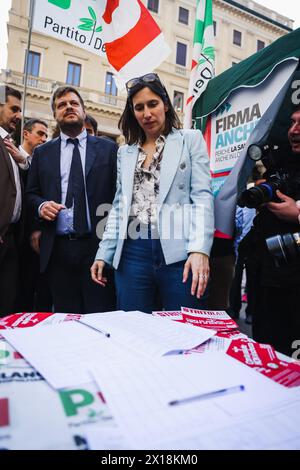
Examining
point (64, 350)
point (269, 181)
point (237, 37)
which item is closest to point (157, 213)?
point (269, 181)

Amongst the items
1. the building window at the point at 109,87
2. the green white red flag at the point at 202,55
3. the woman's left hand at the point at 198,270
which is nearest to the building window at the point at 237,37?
the building window at the point at 109,87

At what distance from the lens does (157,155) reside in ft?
4.71

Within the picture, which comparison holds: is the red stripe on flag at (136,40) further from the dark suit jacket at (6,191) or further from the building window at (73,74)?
the building window at (73,74)

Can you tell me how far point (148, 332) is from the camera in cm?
77

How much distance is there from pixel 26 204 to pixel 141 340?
4.95 ft

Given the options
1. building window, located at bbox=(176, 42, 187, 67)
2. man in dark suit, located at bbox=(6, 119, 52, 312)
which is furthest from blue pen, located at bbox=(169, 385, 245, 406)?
building window, located at bbox=(176, 42, 187, 67)

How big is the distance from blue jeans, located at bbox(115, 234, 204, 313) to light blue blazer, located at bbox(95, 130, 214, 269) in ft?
0.15

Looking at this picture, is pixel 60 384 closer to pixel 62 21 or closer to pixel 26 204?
pixel 26 204

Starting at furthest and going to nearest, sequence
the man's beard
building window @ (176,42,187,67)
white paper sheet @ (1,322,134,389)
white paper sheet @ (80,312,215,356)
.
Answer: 1. building window @ (176,42,187,67)
2. the man's beard
3. white paper sheet @ (80,312,215,356)
4. white paper sheet @ (1,322,134,389)

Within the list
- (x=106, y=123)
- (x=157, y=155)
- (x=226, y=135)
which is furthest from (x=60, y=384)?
(x=106, y=123)

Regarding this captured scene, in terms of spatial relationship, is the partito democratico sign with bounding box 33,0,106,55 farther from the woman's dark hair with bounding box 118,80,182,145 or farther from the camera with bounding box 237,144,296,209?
the camera with bounding box 237,144,296,209

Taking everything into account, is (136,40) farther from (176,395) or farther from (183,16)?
(183,16)

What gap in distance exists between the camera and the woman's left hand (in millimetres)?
1122

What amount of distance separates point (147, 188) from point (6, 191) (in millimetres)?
878
